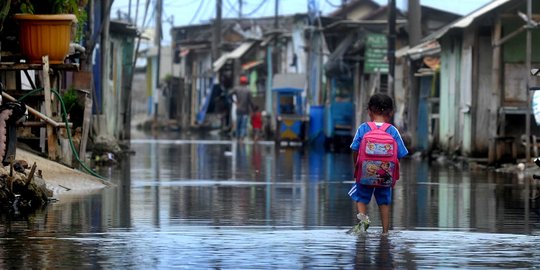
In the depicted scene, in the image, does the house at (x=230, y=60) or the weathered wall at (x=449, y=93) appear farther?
the house at (x=230, y=60)

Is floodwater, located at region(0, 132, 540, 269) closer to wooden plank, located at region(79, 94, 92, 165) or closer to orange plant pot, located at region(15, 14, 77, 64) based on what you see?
wooden plank, located at region(79, 94, 92, 165)

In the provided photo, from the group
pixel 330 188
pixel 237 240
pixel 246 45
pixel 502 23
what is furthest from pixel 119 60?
pixel 246 45

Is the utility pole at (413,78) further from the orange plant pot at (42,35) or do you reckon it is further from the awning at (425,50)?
the orange plant pot at (42,35)

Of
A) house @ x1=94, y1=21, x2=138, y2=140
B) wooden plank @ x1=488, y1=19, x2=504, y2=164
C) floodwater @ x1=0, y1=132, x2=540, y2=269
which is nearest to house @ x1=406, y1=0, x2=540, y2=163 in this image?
wooden plank @ x1=488, y1=19, x2=504, y2=164

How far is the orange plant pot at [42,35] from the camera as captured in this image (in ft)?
58.0

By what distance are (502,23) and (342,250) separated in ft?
61.6

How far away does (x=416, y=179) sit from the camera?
2244cm

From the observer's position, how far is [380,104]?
39.2 feet

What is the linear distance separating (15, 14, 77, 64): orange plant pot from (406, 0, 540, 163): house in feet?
36.5

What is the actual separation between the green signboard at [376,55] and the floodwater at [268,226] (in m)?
19.3

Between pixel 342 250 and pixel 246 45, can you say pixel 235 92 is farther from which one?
pixel 342 250

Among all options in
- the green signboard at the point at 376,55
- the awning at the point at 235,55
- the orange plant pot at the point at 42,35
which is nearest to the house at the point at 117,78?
the green signboard at the point at 376,55

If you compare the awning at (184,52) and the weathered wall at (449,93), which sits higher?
the awning at (184,52)

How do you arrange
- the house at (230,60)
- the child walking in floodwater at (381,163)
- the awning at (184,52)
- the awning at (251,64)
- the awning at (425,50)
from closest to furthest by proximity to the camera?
1. the child walking in floodwater at (381,163)
2. the awning at (425,50)
3. the house at (230,60)
4. the awning at (251,64)
5. the awning at (184,52)
